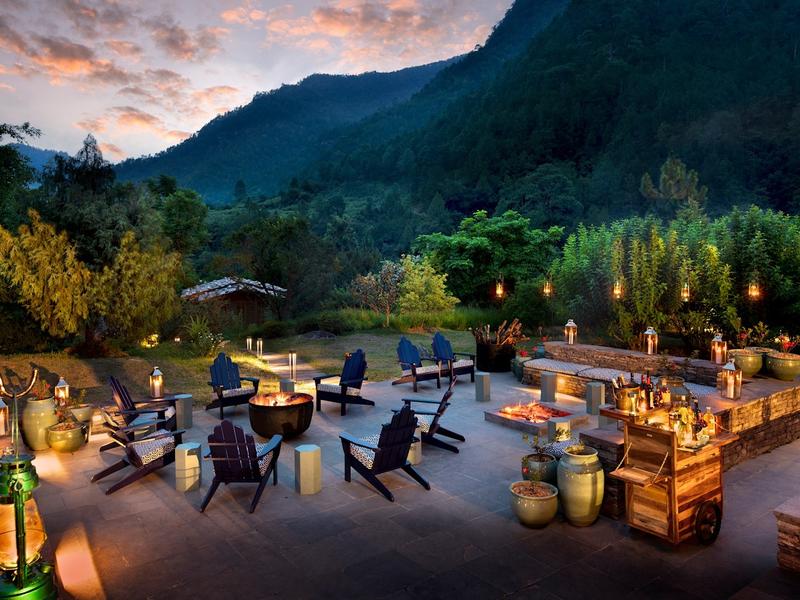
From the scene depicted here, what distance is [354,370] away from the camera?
348 inches

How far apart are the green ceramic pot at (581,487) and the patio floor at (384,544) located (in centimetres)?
12

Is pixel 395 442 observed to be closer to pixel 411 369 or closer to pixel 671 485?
pixel 671 485

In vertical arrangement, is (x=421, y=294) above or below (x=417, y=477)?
above

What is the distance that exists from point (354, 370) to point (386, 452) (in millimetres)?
3524

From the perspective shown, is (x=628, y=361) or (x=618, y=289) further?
(x=618, y=289)

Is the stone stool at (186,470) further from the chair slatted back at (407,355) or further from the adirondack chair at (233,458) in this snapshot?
the chair slatted back at (407,355)

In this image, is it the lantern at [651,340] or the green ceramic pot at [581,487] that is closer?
the green ceramic pot at [581,487]

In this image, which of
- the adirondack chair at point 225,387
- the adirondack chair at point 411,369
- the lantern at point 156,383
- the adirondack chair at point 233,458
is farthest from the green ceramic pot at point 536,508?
the adirondack chair at point 411,369

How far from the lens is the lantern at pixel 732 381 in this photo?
6.28 metres

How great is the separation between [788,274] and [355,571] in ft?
31.1

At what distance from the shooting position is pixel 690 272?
977cm

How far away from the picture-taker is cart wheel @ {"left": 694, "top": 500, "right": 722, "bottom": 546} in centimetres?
432

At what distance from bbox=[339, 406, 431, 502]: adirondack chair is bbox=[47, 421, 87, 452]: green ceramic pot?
3.52 meters

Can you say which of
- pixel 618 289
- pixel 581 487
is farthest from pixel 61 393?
pixel 618 289
